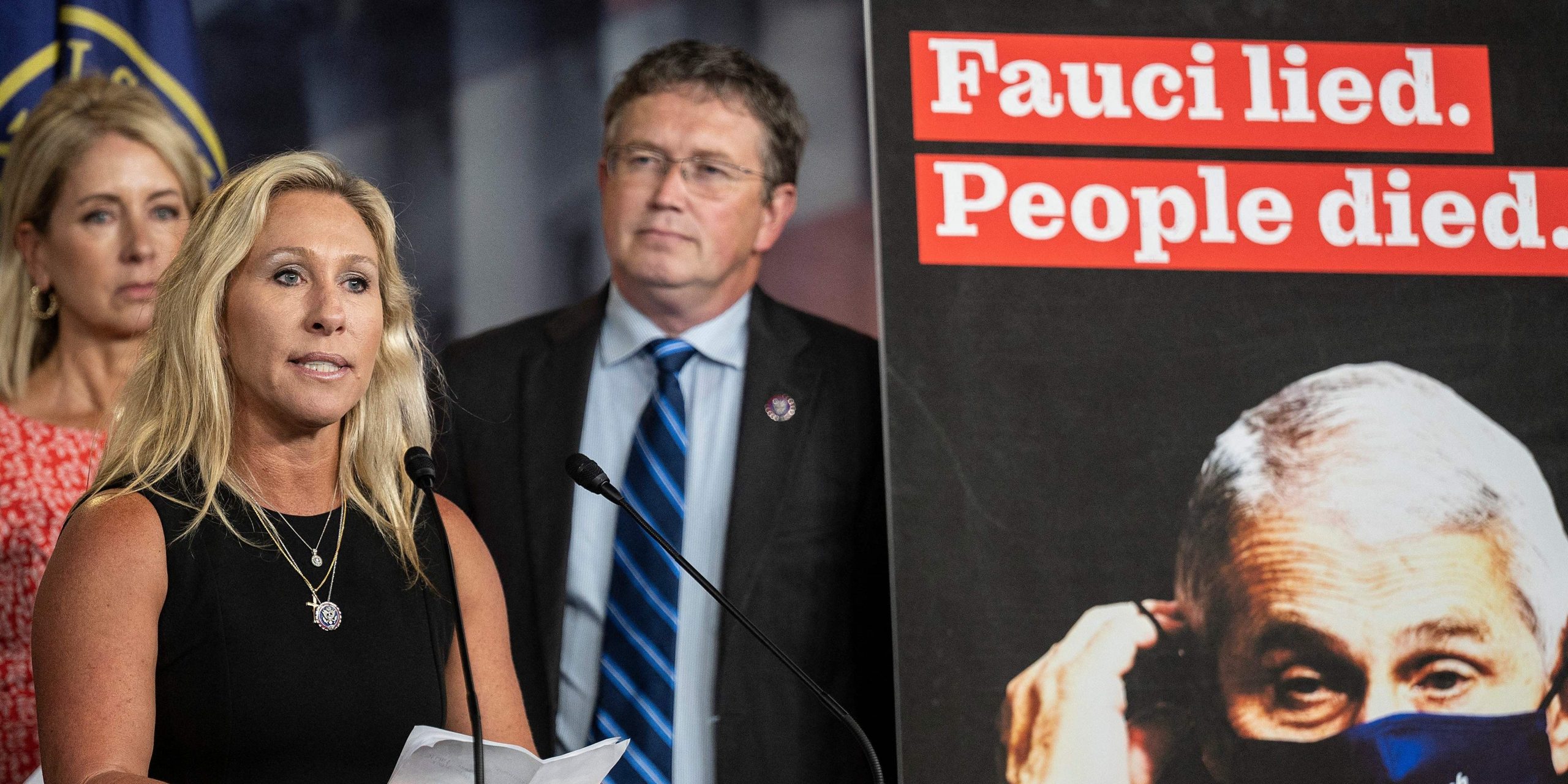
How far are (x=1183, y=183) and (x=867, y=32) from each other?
0.63 m

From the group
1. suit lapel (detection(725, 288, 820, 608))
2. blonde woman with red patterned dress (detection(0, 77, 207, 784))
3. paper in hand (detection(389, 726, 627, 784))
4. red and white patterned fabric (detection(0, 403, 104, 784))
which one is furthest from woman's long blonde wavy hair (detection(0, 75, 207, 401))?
paper in hand (detection(389, 726, 627, 784))

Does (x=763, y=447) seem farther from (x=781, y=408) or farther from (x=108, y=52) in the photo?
(x=108, y=52)

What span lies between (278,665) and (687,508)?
101 centimetres

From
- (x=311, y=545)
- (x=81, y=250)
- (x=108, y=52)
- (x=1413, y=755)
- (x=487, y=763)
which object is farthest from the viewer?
(x=108, y=52)

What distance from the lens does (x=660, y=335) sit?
305 cm

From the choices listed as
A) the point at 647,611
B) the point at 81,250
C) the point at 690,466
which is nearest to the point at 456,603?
the point at 647,611

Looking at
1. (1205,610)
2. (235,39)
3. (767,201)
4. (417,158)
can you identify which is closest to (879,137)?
(767,201)

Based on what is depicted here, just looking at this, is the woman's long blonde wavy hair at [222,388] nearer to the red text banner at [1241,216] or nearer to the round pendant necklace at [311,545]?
the round pendant necklace at [311,545]

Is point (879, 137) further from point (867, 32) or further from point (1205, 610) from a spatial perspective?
point (1205, 610)

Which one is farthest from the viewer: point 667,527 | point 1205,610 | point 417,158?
point 417,158

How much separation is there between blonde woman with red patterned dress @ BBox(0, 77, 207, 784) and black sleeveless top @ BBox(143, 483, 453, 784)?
123 cm

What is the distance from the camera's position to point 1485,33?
9.48 feet

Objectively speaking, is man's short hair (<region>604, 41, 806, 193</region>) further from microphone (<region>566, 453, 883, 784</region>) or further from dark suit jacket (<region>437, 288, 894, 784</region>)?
microphone (<region>566, 453, 883, 784</region>)

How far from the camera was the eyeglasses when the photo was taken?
9.94 feet
